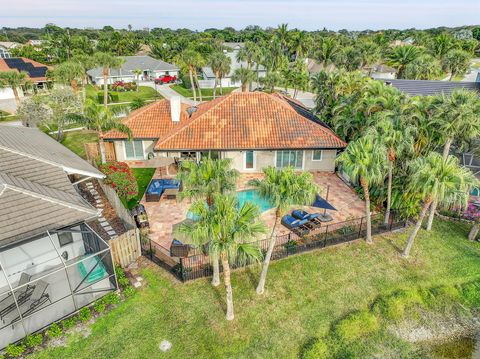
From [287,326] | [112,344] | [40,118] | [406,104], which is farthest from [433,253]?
[40,118]

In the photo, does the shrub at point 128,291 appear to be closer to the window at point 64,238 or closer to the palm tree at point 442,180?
the window at point 64,238

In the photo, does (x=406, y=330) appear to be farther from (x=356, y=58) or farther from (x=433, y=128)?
(x=356, y=58)

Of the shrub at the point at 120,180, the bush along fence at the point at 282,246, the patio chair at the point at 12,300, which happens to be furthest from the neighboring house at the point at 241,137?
the patio chair at the point at 12,300

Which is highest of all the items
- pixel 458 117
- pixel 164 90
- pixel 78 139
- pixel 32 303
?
pixel 458 117

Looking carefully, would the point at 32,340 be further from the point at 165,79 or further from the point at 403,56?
the point at 165,79

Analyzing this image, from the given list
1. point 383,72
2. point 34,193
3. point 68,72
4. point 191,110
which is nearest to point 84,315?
point 34,193

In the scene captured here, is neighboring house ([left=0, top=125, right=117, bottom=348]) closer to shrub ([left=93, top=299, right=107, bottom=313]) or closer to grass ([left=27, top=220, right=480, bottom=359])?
shrub ([left=93, top=299, right=107, bottom=313])
